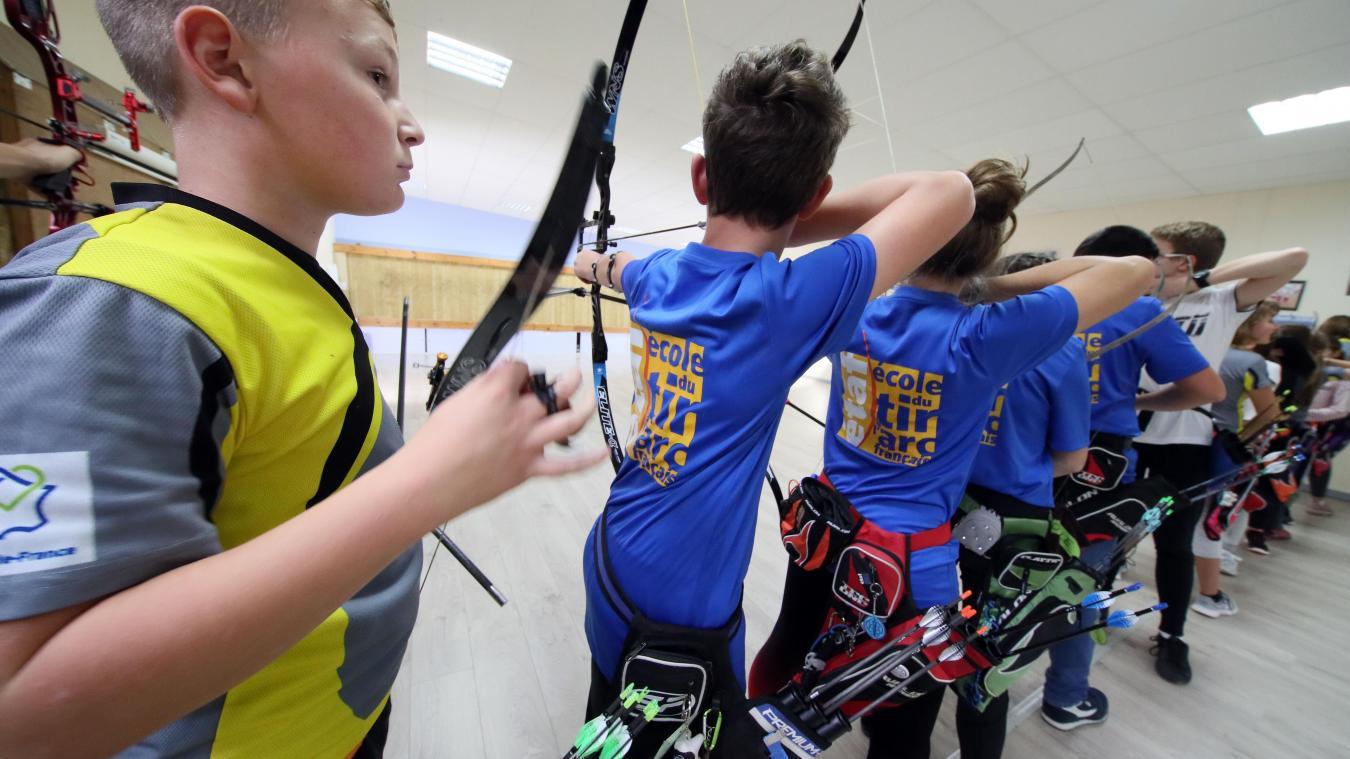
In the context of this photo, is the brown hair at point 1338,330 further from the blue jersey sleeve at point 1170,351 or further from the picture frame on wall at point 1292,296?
the blue jersey sleeve at point 1170,351

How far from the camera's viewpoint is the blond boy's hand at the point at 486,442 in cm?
28

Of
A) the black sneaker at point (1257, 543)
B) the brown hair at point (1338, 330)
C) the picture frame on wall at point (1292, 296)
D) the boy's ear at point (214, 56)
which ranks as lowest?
the black sneaker at point (1257, 543)

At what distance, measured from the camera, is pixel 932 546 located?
0.79 meters

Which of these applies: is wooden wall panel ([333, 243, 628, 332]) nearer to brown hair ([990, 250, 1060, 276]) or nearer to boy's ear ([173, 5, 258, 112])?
brown hair ([990, 250, 1060, 276])

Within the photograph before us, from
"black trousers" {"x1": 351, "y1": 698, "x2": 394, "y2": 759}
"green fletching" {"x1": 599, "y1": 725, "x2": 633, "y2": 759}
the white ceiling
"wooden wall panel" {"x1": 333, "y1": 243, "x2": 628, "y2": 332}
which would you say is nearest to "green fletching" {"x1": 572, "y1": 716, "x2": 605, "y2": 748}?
"green fletching" {"x1": 599, "y1": 725, "x2": 633, "y2": 759}

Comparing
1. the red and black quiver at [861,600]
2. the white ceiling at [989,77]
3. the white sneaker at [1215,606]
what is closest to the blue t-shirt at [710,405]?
the red and black quiver at [861,600]

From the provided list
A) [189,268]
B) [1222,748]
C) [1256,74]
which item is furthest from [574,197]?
[1256,74]

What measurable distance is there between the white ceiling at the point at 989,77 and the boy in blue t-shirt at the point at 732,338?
2.28 metres

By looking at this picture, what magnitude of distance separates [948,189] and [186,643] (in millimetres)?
862

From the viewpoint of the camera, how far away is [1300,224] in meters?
4.09

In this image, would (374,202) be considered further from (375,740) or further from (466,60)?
(466,60)

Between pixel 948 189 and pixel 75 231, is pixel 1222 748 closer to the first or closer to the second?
pixel 948 189

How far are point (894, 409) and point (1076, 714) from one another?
4.32 feet

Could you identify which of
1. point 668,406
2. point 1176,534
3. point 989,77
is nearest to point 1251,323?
point 1176,534
